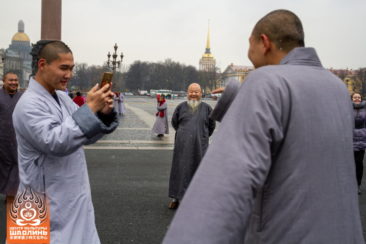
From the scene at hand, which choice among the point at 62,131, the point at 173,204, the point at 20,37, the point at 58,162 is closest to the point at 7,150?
the point at 173,204

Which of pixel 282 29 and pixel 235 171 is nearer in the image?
pixel 235 171

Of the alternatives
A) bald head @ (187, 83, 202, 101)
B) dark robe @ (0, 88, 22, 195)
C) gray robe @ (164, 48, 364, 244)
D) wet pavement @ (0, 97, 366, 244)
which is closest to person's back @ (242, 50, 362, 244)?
gray robe @ (164, 48, 364, 244)

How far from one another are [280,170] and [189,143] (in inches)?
178

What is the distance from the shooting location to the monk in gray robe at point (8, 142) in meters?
5.69

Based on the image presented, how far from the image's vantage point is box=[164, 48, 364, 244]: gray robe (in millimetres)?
1067

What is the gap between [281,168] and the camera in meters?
1.24

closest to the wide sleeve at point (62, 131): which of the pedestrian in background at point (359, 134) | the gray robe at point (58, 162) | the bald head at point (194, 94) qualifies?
the gray robe at point (58, 162)

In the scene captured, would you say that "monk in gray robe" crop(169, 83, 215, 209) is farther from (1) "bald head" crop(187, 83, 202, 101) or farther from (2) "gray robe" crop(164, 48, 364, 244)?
(2) "gray robe" crop(164, 48, 364, 244)

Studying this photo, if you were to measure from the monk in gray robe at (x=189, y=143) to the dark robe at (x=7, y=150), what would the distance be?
214 cm

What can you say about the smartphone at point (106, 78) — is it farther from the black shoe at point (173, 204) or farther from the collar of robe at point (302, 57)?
the black shoe at point (173, 204)

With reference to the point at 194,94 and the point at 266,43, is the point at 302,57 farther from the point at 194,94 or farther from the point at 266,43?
the point at 194,94

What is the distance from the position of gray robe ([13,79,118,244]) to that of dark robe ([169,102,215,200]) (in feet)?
11.5

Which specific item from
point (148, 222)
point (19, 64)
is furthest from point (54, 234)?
point (19, 64)

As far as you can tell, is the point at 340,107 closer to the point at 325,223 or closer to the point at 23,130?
the point at 325,223
